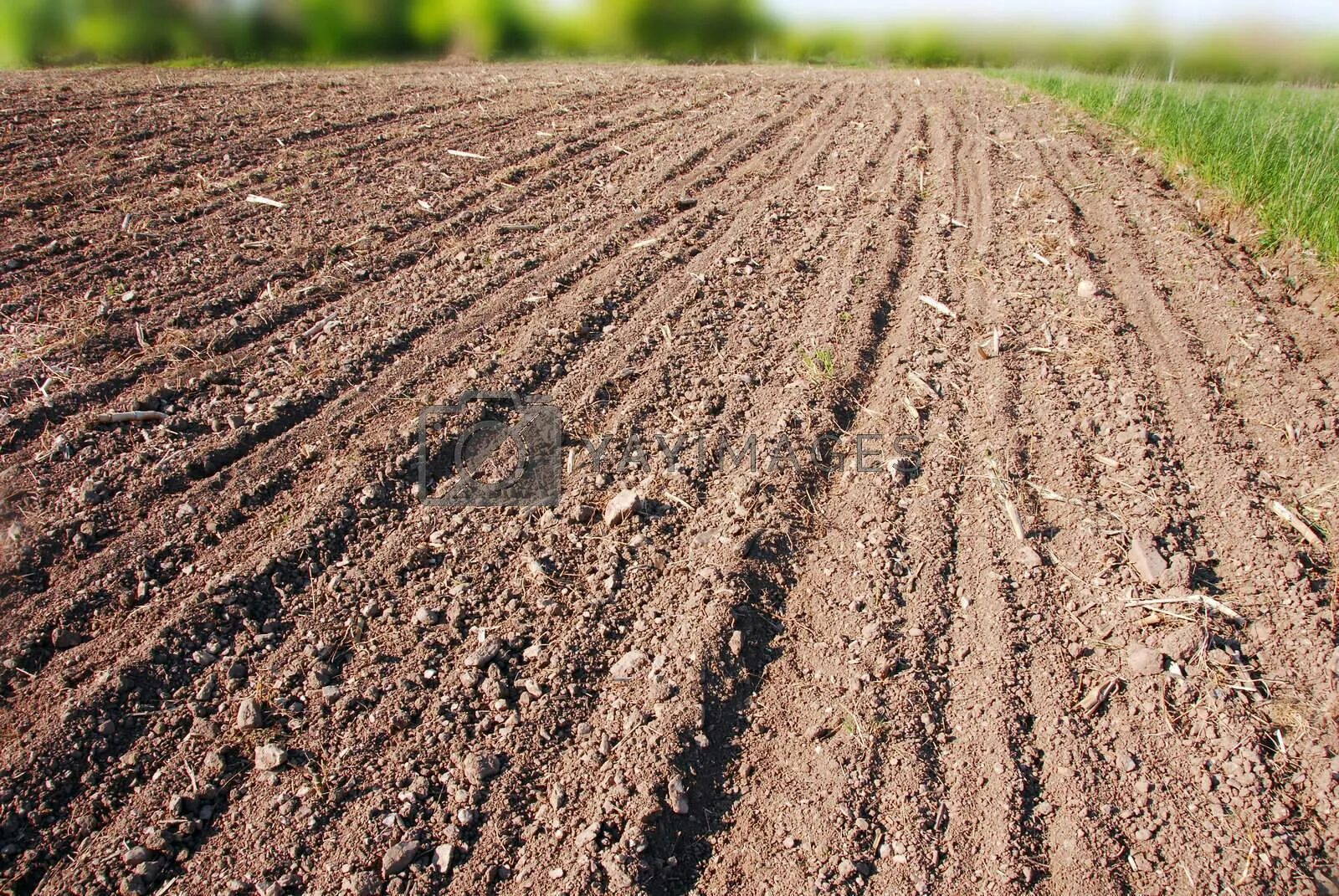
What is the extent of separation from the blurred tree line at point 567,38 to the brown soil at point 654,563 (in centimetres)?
426

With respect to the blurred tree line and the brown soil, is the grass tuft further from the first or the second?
the blurred tree line

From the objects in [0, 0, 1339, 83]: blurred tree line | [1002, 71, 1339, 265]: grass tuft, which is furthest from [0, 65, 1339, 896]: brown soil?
[0, 0, 1339, 83]: blurred tree line

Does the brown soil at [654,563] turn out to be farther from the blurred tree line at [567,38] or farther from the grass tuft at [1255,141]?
the blurred tree line at [567,38]

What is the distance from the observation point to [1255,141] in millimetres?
6367

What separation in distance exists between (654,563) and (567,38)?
14.6 metres

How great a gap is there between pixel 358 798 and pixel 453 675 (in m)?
0.46

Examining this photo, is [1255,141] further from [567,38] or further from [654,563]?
[567,38]

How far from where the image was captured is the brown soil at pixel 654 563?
2.21m

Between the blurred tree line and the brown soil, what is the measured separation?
14.0 feet

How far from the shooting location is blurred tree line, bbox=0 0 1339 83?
29.8 ft

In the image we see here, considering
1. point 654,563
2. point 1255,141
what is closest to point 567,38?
point 1255,141

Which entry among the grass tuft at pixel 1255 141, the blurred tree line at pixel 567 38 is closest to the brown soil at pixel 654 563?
the grass tuft at pixel 1255 141

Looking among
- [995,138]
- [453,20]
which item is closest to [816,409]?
[995,138]

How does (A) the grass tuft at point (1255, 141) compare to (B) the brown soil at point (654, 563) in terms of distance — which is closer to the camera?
(B) the brown soil at point (654, 563)
